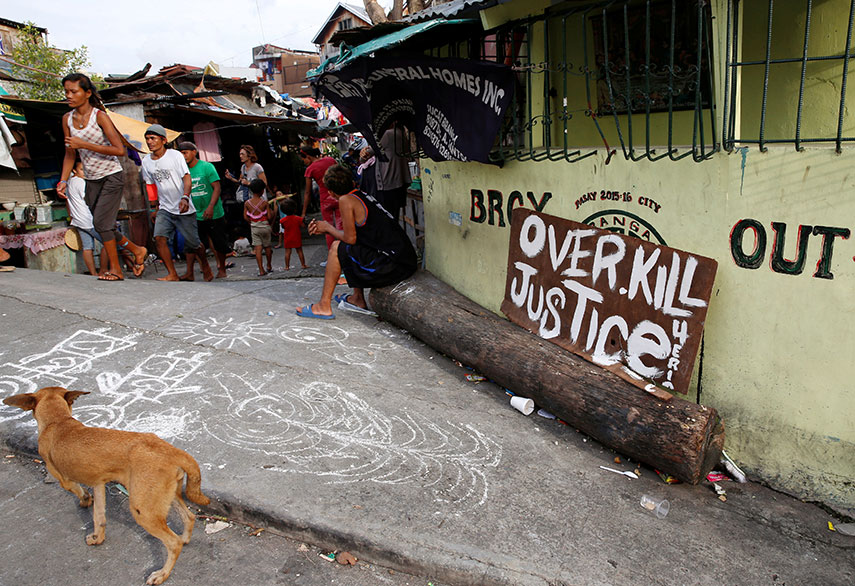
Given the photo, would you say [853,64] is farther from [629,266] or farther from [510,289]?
[510,289]

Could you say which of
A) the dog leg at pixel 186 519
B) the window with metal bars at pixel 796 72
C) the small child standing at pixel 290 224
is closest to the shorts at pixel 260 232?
→ the small child standing at pixel 290 224

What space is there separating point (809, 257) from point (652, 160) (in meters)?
1.02

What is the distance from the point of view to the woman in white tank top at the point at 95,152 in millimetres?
6051

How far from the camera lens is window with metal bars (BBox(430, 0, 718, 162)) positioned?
4551mm

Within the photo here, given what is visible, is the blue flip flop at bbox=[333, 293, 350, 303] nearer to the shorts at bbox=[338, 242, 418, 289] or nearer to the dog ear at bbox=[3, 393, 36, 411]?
the shorts at bbox=[338, 242, 418, 289]

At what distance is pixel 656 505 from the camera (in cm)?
308

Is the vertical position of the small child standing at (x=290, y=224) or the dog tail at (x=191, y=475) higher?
the small child standing at (x=290, y=224)

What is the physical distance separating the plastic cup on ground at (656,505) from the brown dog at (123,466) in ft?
7.08

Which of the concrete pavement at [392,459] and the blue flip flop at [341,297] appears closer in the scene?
the concrete pavement at [392,459]

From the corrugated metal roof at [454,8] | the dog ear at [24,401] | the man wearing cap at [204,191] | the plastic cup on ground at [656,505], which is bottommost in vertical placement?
the plastic cup on ground at [656,505]

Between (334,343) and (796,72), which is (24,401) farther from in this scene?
(796,72)

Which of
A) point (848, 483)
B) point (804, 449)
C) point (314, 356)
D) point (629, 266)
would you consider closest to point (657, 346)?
point (629, 266)

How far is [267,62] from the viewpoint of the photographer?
49.5 meters

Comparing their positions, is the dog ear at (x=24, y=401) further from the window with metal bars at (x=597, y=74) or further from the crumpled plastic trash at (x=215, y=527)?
the window with metal bars at (x=597, y=74)
